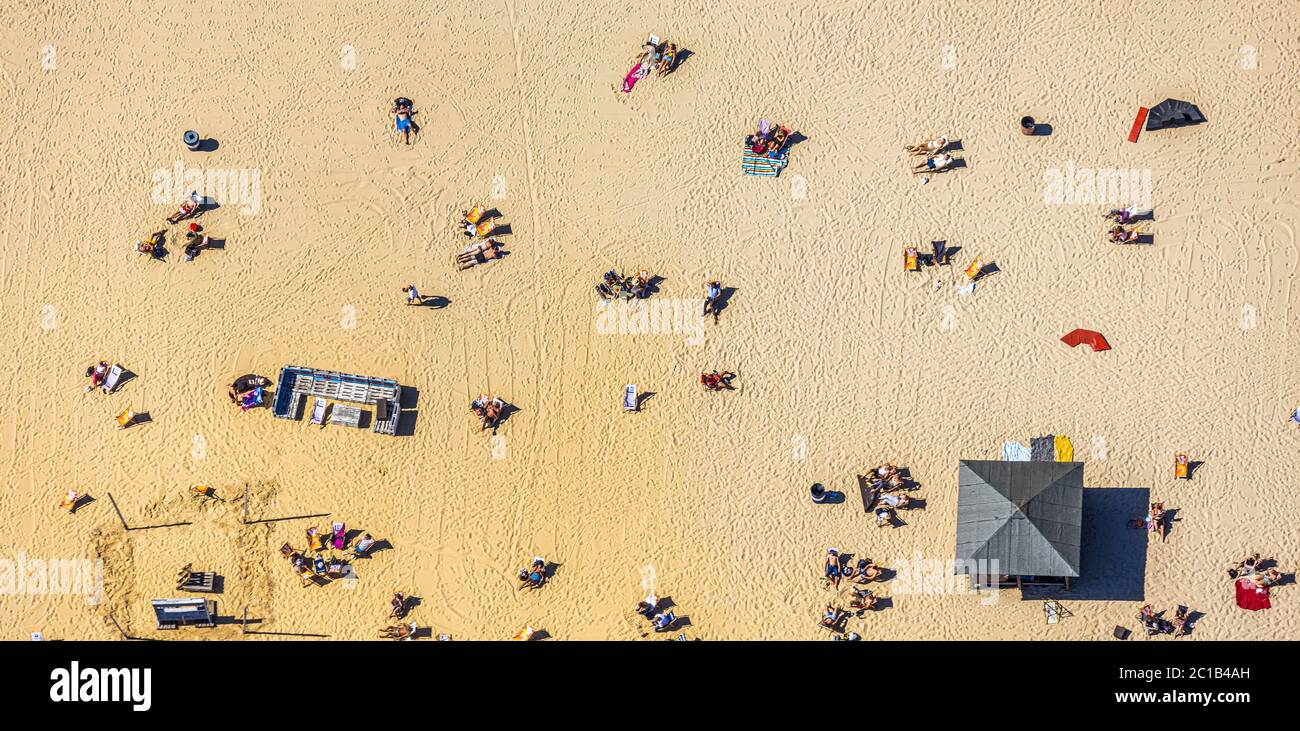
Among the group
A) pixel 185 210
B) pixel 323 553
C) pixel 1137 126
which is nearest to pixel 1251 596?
pixel 1137 126

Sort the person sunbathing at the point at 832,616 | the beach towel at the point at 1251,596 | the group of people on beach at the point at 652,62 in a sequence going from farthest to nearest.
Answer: the group of people on beach at the point at 652,62 < the person sunbathing at the point at 832,616 < the beach towel at the point at 1251,596

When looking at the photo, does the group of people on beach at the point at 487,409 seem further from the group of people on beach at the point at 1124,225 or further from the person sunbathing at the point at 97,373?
the group of people on beach at the point at 1124,225

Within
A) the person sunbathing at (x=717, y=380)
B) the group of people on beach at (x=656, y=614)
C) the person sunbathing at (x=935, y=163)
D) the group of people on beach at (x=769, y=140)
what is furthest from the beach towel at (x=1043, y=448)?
the group of people on beach at (x=656, y=614)

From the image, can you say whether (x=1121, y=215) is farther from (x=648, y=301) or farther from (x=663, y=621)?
(x=663, y=621)

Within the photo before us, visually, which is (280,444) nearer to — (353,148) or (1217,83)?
(353,148)
